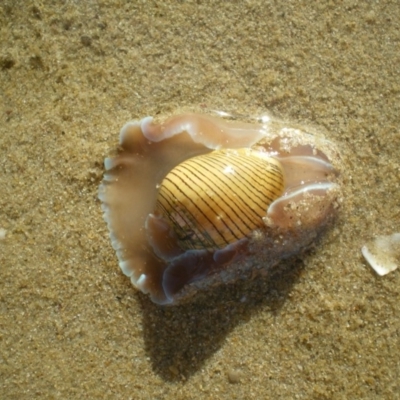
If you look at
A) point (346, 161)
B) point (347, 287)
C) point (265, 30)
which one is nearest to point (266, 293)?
point (347, 287)

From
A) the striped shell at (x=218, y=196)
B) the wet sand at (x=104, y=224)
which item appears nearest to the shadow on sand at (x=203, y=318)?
the wet sand at (x=104, y=224)

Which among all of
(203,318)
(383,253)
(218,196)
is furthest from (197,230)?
(383,253)

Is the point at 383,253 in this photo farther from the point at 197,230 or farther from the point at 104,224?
the point at 104,224

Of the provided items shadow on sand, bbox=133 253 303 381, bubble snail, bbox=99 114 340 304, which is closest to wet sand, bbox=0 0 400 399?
shadow on sand, bbox=133 253 303 381

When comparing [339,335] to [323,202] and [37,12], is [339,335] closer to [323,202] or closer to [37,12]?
[323,202]

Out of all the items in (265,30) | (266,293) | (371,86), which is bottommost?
(266,293)
